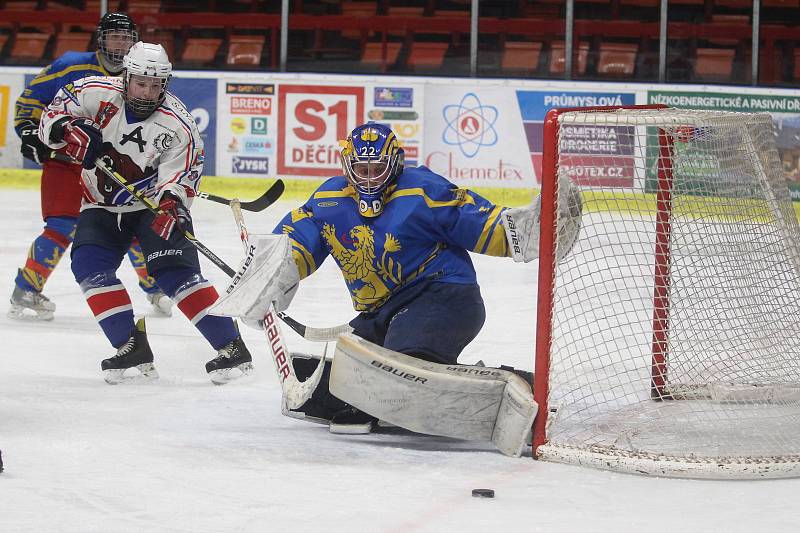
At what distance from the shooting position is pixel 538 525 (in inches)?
91.4

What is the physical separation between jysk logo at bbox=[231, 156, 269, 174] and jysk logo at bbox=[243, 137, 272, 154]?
1.9 inches

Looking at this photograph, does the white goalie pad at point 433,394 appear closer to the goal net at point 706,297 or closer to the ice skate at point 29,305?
the goal net at point 706,297

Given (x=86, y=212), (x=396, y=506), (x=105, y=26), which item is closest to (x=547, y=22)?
(x=105, y=26)

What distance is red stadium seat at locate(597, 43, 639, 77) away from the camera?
26.3ft

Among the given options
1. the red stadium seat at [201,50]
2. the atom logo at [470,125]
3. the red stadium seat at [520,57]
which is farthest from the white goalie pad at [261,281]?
the red stadium seat at [201,50]

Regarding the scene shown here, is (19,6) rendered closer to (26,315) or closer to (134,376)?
(26,315)

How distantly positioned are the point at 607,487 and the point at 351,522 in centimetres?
57

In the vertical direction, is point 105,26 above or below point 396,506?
above

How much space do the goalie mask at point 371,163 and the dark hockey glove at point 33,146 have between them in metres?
1.72

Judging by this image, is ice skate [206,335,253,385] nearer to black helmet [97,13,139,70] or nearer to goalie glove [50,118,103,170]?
goalie glove [50,118,103,170]

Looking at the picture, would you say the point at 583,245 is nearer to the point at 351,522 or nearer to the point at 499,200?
the point at 351,522

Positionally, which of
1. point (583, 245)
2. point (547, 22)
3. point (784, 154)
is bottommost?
point (583, 245)

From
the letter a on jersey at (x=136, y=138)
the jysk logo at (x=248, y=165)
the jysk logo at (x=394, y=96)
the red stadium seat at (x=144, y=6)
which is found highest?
the red stadium seat at (x=144, y=6)

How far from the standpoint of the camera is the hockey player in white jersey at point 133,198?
371cm
